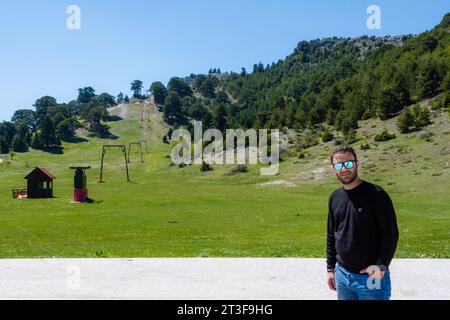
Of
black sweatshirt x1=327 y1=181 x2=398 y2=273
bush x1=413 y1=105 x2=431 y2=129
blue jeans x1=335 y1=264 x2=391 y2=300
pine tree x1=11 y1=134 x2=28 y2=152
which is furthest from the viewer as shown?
pine tree x1=11 y1=134 x2=28 y2=152

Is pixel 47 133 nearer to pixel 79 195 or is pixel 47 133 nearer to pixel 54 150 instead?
pixel 54 150

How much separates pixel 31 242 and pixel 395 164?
6487 centimetres

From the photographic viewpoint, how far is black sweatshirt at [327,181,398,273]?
671 cm

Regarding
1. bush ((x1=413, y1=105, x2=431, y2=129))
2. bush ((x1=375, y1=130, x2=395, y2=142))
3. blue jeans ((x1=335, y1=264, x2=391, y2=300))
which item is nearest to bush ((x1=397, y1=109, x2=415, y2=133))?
bush ((x1=413, y1=105, x2=431, y2=129))

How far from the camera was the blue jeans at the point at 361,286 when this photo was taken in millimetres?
6840

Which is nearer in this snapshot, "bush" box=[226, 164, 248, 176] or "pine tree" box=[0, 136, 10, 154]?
"bush" box=[226, 164, 248, 176]

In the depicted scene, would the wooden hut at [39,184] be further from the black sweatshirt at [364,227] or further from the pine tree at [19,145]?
the pine tree at [19,145]

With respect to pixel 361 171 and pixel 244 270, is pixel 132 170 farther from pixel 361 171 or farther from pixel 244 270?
pixel 244 270

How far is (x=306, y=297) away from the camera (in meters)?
11.6

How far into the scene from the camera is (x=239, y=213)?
45219mm

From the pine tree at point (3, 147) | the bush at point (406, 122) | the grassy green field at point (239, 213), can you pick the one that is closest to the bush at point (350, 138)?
the grassy green field at point (239, 213)

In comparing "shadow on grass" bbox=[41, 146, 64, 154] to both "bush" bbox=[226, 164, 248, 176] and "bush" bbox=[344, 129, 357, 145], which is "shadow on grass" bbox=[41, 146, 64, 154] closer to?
"bush" bbox=[226, 164, 248, 176]

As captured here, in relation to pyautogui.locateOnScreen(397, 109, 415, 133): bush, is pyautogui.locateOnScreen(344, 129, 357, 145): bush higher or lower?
lower

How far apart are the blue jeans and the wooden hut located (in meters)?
61.1
